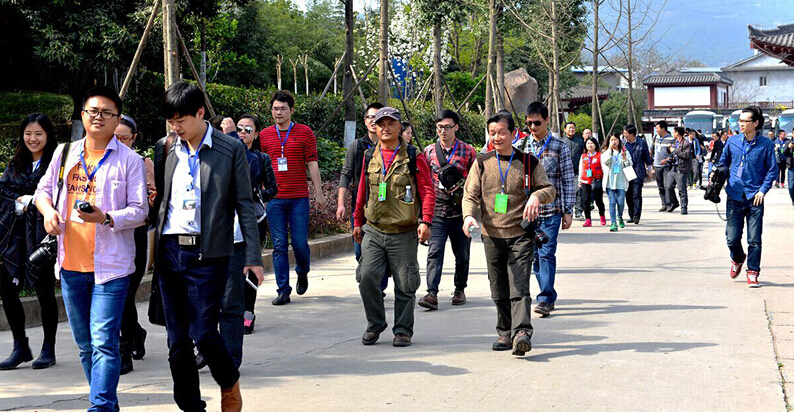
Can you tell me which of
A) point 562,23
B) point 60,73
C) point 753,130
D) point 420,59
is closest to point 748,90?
point 420,59

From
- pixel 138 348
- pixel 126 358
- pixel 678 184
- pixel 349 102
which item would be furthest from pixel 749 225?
pixel 678 184

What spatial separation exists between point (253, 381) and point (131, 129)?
192cm

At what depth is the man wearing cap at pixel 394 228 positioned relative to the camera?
23.3 ft

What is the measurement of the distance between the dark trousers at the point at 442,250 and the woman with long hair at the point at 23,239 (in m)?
3.49

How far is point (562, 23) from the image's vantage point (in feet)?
90.8

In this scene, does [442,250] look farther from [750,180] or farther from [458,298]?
[750,180]

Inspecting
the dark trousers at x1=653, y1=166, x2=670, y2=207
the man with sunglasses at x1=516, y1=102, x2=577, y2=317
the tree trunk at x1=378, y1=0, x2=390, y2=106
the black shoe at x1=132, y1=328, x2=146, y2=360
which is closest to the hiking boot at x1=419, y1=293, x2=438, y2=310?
the man with sunglasses at x1=516, y1=102, x2=577, y2=317

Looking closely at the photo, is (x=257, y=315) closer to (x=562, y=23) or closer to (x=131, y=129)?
(x=131, y=129)

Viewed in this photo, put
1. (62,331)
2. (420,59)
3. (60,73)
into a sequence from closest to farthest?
(62,331) < (60,73) < (420,59)

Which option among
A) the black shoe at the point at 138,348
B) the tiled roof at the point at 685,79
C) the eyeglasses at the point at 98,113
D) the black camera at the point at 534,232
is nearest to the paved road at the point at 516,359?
the black shoe at the point at 138,348

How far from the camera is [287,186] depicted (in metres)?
8.83

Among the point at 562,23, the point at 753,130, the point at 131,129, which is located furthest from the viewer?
the point at 562,23

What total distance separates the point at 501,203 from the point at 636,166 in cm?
1186

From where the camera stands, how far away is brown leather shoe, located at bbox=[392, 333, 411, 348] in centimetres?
700
